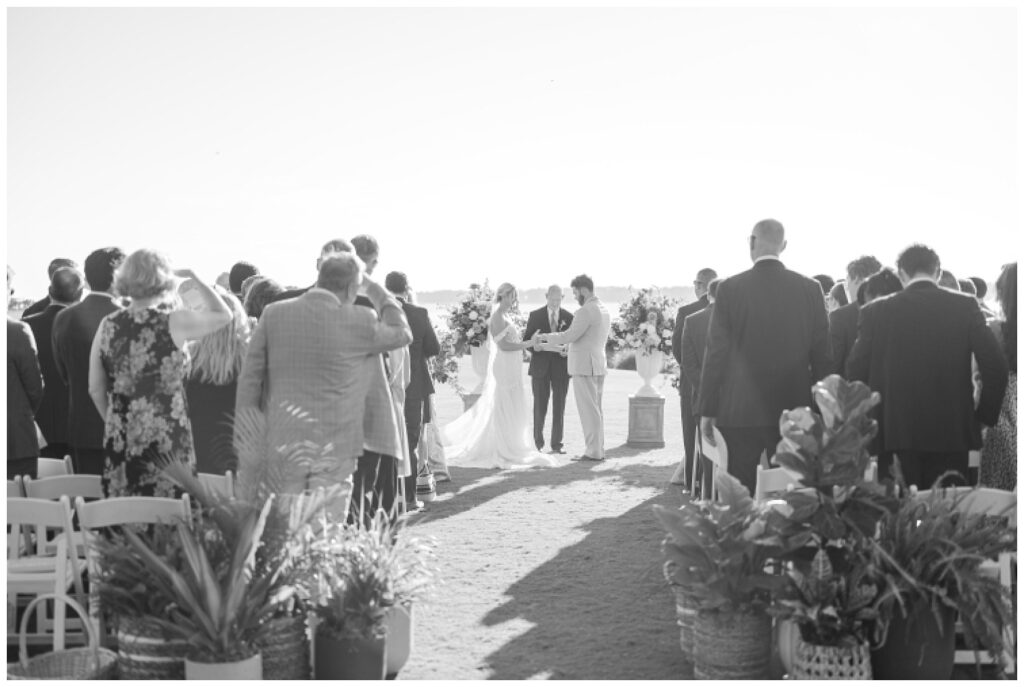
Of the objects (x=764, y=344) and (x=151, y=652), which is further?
(x=764, y=344)

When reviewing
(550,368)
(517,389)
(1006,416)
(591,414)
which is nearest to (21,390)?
(1006,416)

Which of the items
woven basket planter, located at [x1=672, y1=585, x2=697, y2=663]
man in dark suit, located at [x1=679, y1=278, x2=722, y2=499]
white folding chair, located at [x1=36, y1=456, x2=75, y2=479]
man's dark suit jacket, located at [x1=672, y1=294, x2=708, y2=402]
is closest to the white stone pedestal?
man's dark suit jacket, located at [x1=672, y1=294, x2=708, y2=402]

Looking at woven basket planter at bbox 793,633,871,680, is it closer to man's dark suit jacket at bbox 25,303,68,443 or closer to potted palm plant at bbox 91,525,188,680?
potted palm plant at bbox 91,525,188,680

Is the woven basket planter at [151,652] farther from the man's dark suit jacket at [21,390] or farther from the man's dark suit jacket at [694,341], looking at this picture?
the man's dark suit jacket at [694,341]

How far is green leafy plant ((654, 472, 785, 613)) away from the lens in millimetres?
5742

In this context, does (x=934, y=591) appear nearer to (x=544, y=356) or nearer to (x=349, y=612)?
(x=349, y=612)

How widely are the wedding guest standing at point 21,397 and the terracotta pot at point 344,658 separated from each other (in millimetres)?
2851

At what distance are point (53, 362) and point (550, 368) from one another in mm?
8117

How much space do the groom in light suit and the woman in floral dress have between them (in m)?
9.01

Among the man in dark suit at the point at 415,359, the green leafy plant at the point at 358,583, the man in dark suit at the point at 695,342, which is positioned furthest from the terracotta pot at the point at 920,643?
the man in dark suit at the point at 415,359

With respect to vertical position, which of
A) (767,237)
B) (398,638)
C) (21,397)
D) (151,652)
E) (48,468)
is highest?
(767,237)

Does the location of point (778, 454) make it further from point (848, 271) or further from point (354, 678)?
point (848, 271)

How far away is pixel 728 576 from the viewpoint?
5.77 meters

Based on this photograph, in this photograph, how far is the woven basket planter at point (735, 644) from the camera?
5.85 metres
